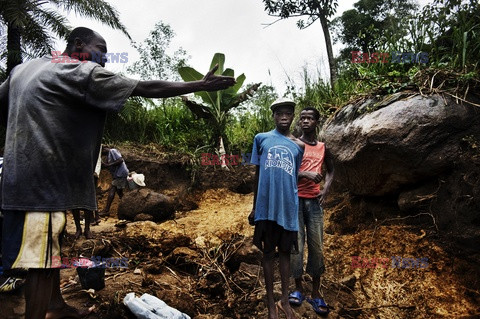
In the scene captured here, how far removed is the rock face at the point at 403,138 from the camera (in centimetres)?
378

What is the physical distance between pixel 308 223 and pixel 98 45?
2347 millimetres

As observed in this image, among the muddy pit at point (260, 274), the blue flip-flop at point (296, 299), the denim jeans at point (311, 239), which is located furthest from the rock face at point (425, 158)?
the blue flip-flop at point (296, 299)

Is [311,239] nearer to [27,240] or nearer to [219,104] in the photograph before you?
[27,240]

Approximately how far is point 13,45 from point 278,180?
9.56 metres

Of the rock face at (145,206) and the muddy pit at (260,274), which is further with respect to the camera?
the rock face at (145,206)

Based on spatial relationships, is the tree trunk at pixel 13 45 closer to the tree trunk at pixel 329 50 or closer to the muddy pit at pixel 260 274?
the muddy pit at pixel 260 274

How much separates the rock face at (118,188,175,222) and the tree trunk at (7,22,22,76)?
566 centimetres

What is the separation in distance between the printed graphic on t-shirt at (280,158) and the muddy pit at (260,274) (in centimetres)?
125

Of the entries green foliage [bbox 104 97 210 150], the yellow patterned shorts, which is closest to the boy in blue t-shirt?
the yellow patterned shorts

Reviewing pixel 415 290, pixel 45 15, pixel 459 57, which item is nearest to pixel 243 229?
pixel 415 290

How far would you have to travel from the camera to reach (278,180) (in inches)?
107

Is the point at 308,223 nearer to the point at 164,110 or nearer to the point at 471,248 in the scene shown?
the point at 471,248

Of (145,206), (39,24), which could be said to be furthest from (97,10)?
(145,206)

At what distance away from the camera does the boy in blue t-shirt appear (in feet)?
8.74
